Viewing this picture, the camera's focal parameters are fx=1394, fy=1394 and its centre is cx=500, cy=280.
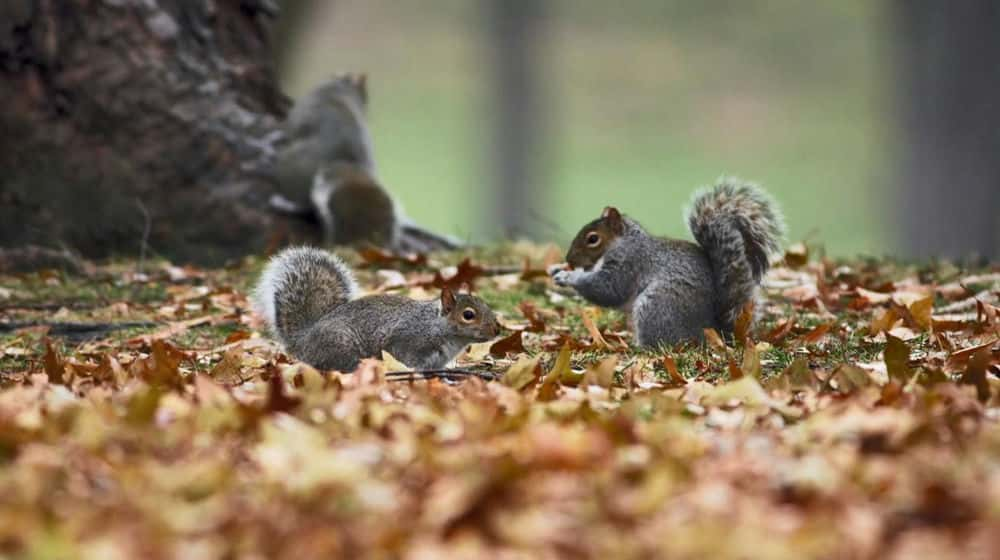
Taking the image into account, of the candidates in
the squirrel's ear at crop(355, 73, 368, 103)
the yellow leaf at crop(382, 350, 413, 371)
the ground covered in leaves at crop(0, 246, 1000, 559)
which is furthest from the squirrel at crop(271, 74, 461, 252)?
the yellow leaf at crop(382, 350, 413, 371)

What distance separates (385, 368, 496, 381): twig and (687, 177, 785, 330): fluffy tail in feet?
3.13

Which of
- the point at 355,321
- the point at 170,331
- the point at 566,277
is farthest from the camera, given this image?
the point at 170,331

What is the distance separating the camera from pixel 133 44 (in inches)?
257

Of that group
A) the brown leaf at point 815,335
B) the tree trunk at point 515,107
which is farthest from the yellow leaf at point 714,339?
the tree trunk at point 515,107

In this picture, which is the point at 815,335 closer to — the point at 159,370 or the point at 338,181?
the point at 159,370

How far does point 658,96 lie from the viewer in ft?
75.7

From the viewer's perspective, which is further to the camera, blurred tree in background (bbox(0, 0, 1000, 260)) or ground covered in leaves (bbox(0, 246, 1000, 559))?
blurred tree in background (bbox(0, 0, 1000, 260))

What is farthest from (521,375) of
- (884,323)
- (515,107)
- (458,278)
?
(515,107)

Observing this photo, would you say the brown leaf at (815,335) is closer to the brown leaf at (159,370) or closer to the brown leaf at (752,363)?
the brown leaf at (752,363)

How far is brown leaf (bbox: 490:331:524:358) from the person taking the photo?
3.95 meters

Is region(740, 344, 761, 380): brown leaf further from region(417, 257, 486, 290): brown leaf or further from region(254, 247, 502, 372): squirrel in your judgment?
region(417, 257, 486, 290): brown leaf

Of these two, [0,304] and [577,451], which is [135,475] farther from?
[0,304]

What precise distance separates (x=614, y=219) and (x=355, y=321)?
1048 millimetres

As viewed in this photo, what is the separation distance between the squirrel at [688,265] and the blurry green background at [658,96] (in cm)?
1577
